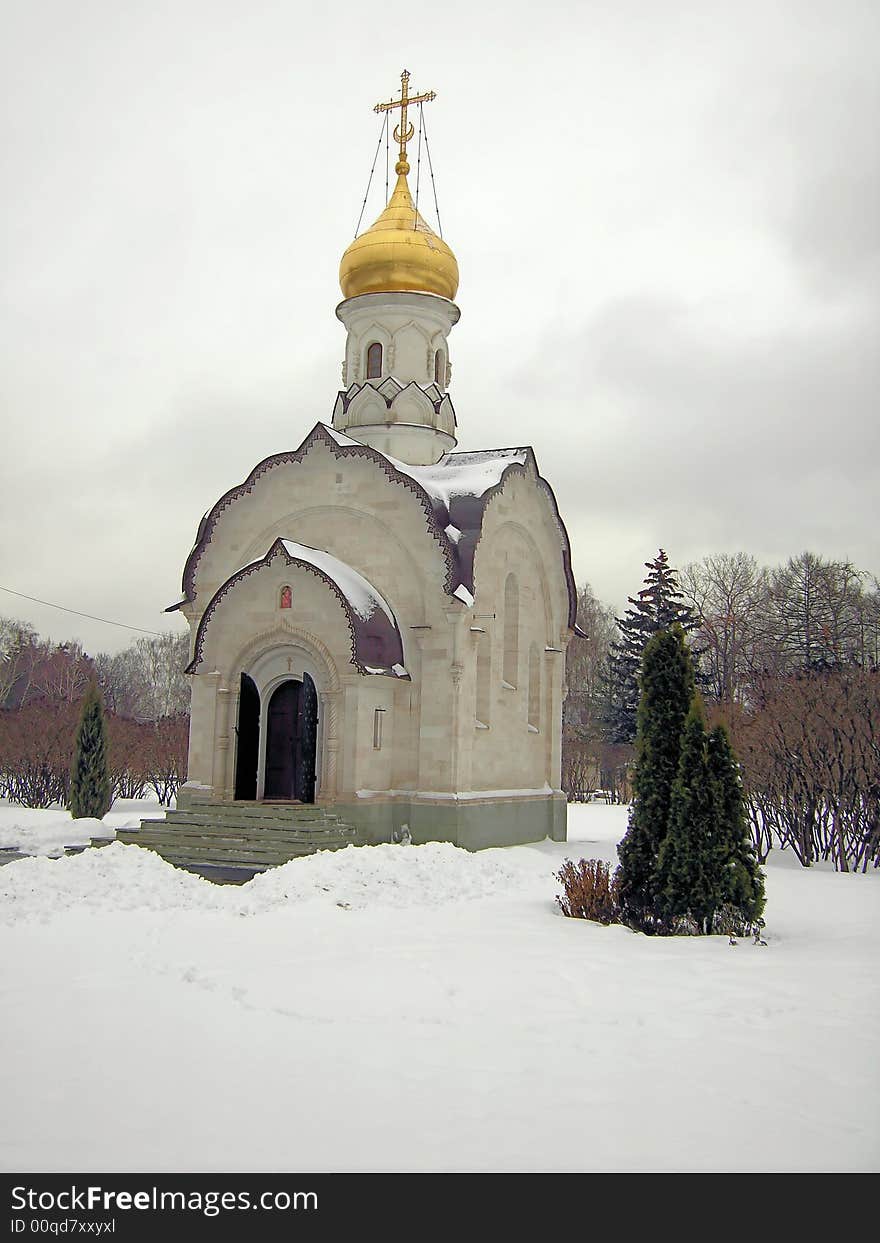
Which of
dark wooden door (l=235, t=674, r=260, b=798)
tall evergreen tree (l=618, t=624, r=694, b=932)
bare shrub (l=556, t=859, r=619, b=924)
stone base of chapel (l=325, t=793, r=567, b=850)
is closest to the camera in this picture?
tall evergreen tree (l=618, t=624, r=694, b=932)

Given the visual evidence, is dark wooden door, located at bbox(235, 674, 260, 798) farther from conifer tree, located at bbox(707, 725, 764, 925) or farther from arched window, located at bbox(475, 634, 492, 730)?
conifer tree, located at bbox(707, 725, 764, 925)

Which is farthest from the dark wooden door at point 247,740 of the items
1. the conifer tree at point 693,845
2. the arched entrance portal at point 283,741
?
the conifer tree at point 693,845

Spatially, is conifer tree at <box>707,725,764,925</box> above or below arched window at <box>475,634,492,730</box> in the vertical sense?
below

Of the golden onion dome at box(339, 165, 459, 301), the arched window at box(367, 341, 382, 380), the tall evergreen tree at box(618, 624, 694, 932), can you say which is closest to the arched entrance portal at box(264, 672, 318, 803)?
the arched window at box(367, 341, 382, 380)

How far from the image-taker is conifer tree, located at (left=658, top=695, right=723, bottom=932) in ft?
30.2

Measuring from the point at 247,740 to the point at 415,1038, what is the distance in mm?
10697

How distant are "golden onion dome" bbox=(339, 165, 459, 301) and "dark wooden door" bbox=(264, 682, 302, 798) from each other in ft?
24.4

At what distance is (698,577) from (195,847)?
107 ft

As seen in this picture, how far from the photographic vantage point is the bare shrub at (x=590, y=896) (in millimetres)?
9852

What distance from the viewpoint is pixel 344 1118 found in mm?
4645

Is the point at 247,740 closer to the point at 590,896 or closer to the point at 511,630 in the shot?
the point at 511,630

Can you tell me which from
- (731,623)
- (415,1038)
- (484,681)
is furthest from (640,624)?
(415,1038)
